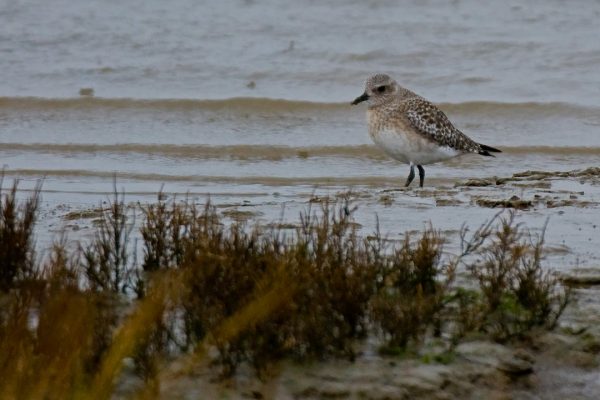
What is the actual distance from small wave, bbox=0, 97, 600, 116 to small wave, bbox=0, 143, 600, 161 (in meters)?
1.60

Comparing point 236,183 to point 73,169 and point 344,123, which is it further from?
point 344,123

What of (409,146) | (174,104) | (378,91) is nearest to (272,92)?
(174,104)

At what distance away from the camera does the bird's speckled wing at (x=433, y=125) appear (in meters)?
12.5

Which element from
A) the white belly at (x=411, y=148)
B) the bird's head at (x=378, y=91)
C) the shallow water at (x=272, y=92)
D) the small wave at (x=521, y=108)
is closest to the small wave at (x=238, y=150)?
the shallow water at (x=272, y=92)

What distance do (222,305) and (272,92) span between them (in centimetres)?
1189

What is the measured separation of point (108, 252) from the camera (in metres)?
6.79

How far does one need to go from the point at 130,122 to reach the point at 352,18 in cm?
575

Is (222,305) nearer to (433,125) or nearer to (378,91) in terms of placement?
(433,125)

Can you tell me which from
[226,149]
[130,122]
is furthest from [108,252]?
[130,122]

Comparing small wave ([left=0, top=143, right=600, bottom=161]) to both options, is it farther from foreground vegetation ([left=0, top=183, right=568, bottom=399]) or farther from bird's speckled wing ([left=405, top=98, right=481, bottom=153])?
foreground vegetation ([left=0, top=183, right=568, bottom=399])

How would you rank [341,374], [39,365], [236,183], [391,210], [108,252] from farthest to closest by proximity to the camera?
[236,183]
[391,210]
[108,252]
[341,374]
[39,365]

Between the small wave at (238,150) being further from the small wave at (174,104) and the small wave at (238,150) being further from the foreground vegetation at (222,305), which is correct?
the foreground vegetation at (222,305)

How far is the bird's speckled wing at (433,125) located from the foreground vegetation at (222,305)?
18.2 ft

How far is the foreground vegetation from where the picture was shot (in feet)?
17.7
